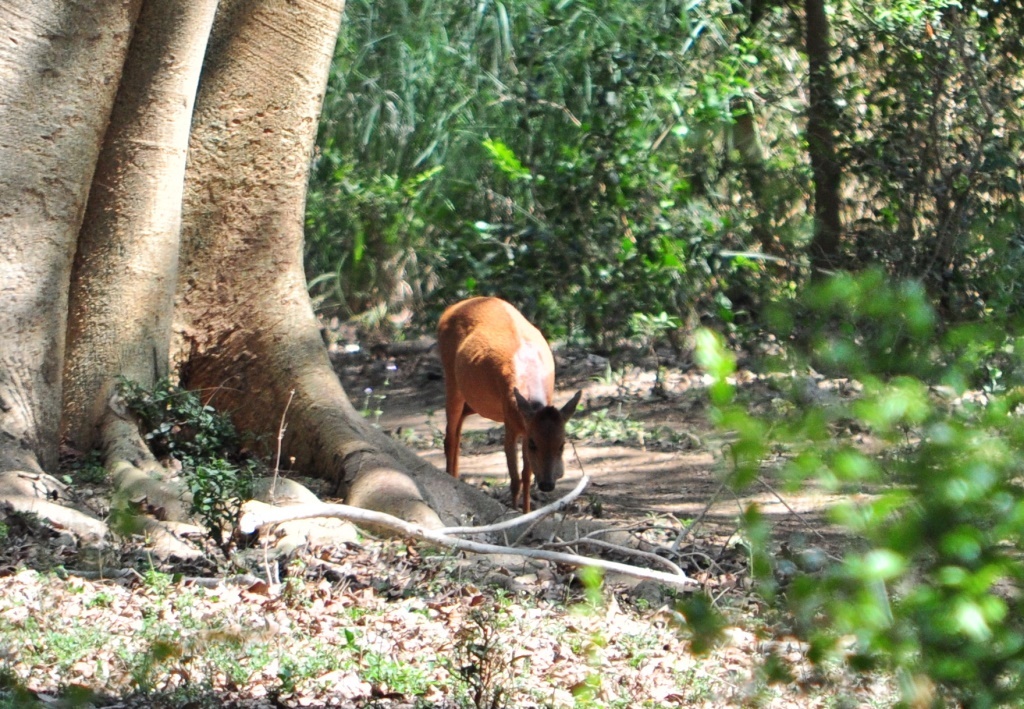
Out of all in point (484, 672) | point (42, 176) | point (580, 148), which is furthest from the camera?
point (580, 148)

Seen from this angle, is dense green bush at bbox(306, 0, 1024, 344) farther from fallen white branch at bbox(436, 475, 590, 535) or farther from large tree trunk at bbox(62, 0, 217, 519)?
large tree trunk at bbox(62, 0, 217, 519)

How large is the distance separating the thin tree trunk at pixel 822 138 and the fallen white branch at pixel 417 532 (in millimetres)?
5774

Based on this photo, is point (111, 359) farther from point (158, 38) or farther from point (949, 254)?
point (949, 254)

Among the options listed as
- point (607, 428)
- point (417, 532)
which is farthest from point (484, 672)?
point (607, 428)

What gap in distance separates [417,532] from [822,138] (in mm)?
6501

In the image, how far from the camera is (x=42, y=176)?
578 cm

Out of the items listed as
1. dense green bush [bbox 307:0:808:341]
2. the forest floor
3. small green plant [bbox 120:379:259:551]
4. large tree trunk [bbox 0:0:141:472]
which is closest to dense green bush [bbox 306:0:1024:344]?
dense green bush [bbox 307:0:808:341]

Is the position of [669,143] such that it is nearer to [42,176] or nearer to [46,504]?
[42,176]

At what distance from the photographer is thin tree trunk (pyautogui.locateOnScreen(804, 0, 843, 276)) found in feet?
34.0

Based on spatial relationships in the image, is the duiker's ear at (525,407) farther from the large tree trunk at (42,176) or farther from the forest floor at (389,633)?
the large tree trunk at (42,176)

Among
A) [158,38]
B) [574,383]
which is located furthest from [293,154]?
[574,383]

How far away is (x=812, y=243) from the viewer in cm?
1045

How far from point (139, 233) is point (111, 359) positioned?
2.15ft

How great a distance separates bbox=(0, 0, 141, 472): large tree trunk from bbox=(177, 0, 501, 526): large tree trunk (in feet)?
3.32
